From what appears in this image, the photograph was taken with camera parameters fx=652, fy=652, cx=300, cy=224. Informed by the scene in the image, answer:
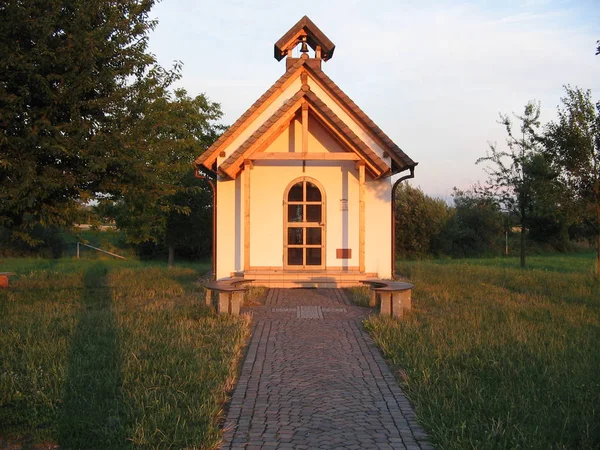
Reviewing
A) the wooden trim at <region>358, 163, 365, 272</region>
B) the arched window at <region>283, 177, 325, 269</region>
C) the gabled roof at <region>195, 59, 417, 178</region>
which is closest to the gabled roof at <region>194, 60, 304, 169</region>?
the gabled roof at <region>195, 59, 417, 178</region>

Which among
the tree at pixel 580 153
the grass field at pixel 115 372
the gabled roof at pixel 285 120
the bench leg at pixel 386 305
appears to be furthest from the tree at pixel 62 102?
the tree at pixel 580 153

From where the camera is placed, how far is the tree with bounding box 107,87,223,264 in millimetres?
13102

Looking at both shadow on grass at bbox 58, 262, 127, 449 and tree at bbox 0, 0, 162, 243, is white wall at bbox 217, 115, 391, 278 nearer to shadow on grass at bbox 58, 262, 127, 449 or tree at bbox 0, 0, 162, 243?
tree at bbox 0, 0, 162, 243

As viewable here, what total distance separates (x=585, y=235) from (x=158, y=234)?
3020 centimetres

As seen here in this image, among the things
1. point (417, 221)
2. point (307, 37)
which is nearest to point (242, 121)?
point (307, 37)

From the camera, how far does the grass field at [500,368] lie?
549cm

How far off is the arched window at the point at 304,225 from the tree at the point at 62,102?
4.94 meters

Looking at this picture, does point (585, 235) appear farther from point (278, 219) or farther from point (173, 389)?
point (173, 389)

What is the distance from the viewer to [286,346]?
9.09m

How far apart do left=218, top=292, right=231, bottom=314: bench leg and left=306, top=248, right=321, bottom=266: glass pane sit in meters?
5.42

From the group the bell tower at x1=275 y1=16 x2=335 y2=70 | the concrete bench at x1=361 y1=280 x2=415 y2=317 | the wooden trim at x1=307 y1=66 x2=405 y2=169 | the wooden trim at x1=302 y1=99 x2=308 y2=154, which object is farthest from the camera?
the bell tower at x1=275 y1=16 x2=335 y2=70

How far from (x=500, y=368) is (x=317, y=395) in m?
2.22

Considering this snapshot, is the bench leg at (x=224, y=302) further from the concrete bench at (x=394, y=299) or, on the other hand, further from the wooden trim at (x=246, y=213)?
the wooden trim at (x=246, y=213)

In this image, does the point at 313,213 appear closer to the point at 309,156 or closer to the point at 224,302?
the point at 309,156
